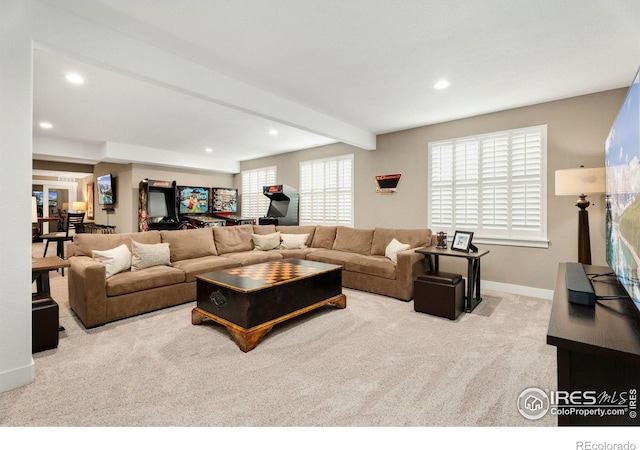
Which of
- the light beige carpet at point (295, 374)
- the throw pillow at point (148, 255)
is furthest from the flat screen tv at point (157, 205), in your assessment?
the light beige carpet at point (295, 374)

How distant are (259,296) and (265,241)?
8.62ft

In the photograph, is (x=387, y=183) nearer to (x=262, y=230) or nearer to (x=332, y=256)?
(x=332, y=256)

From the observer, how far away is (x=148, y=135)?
5.61m

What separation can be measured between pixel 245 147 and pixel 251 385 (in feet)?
18.3

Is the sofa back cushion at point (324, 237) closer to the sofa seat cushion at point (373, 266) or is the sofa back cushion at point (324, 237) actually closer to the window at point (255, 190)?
the sofa seat cushion at point (373, 266)

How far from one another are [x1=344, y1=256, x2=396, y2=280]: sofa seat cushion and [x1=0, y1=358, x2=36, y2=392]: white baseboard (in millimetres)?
3355

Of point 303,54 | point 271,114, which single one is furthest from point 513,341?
point 271,114

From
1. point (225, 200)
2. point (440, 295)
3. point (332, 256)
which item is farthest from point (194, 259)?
point (225, 200)

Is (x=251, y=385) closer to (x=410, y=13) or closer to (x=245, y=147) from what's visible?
(x=410, y=13)

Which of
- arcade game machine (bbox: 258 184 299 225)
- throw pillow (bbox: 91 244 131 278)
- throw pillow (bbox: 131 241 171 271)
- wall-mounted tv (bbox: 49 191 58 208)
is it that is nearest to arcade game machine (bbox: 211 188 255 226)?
arcade game machine (bbox: 258 184 299 225)

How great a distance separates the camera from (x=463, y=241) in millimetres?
3727

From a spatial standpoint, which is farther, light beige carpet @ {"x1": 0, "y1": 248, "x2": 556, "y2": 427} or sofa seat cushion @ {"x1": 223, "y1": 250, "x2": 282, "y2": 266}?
sofa seat cushion @ {"x1": 223, "y1": 250, "x2": 282, "y2": 266}

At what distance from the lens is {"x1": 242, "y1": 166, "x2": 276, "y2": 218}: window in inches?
302

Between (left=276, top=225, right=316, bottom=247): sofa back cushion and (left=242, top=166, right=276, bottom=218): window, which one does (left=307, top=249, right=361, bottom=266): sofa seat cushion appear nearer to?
(left=276, top=225, right=316, bottom=247): sofa back cushion
